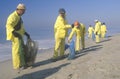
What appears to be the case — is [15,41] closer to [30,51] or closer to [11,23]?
[11,23]

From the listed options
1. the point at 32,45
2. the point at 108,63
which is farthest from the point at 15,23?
the point at 108,63

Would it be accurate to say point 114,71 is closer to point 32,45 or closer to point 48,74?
point 48,74

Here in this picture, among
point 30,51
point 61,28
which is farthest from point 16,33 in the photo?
point 61,28

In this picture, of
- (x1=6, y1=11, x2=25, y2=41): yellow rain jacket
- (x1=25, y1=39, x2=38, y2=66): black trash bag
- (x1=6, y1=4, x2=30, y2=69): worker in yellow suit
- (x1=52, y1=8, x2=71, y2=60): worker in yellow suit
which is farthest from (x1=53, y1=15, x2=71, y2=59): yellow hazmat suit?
(x1=6, y1=11, x2=25, y2=41): yellow rain jacket

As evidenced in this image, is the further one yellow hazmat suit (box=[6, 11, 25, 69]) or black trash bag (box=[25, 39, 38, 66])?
black trash bag (box=[25, 39, 38, 66])

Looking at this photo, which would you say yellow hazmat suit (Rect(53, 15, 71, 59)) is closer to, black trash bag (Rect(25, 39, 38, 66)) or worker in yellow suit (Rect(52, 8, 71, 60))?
worker in yellow suit (Rect(52, 8, 71, 60))

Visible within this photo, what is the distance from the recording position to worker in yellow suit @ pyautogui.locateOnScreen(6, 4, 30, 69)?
11.3 metres

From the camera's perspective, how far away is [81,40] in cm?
1714

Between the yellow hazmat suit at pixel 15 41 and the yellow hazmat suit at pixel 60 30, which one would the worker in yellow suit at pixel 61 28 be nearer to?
the yellow hazmat suit at pixel 60 30

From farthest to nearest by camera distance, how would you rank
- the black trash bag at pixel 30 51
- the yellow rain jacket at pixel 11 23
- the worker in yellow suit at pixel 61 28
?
the worker in yellow suit at pixel 61 28 → the black trash bag at pixel 30 51 → the yellow rain jacket at pixel 11 23

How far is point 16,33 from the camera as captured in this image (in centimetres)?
1141

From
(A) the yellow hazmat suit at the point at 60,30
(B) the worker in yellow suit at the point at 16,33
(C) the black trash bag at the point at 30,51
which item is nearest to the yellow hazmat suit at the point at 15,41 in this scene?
(B) the worker in yellow suit at the point at 16,33

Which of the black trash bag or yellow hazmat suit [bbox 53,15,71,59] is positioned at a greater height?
yellow hazmat suit [bbox 53,15,71,59]

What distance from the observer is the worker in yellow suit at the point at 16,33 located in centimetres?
1134
